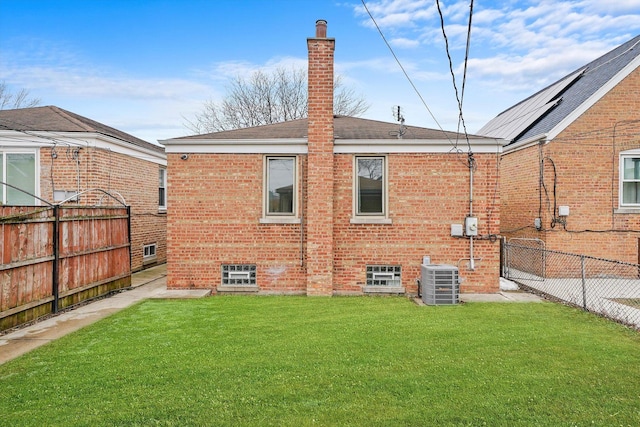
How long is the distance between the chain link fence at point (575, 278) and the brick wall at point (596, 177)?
368 mm

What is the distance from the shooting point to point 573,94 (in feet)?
42.7

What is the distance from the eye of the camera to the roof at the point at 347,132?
9.44m

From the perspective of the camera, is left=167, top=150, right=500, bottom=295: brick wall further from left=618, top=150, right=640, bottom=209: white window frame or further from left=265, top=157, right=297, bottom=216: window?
left=618, top=150, right=640, bottom=209: white window frame

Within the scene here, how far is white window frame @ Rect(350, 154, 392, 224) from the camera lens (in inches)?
368

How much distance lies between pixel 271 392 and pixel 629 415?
136 inches

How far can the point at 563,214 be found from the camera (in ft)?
36.9

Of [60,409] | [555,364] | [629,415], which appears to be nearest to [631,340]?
[555,364]

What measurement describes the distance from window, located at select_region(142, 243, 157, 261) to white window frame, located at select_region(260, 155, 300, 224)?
6454mm

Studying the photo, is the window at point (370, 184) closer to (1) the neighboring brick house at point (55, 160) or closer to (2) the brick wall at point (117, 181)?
(1) the neighboring brick house at point (55, 160)

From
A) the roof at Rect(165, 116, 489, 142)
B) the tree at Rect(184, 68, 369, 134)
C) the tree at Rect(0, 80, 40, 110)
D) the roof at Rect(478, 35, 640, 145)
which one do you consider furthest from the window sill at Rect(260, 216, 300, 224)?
the tree at Rect(0, 80, 40, 110)

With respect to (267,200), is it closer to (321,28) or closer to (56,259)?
(321,28)

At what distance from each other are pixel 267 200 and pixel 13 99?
38040 millimetres

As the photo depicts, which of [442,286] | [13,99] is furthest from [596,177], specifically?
[13,99]

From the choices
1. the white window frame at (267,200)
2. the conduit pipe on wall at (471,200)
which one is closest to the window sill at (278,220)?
the white window frame at (267,200)
